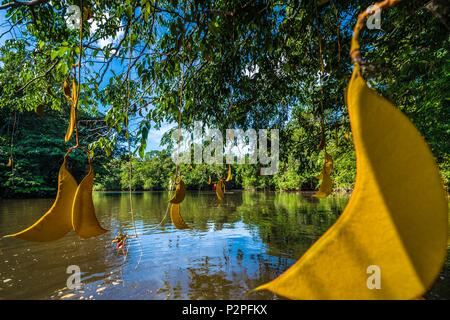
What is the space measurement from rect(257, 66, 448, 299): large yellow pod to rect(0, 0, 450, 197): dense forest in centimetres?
33

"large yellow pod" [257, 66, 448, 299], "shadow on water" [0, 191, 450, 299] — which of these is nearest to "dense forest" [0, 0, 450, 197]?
"large yellow pod" [257, 66, 448, 299]

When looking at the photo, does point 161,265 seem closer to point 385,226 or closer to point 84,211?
point 84,211

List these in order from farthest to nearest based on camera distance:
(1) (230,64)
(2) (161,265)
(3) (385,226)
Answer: (2) (161,265)
(1) (230,64)
(3) (385,226)

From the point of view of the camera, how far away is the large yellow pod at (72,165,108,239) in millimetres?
780

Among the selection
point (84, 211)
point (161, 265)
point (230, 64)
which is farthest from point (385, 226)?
point (161, 265)

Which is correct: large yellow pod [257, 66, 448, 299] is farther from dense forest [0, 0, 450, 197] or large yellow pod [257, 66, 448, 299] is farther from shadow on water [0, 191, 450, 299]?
shadow on water [0, 191, 450, 299]

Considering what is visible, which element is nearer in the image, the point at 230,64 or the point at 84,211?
the point at 84,211

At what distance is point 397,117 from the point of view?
34 cm

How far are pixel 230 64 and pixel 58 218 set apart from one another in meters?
2.67

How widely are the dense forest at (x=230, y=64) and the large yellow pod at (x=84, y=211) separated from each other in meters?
0.43

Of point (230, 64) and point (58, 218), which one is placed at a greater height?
point (230, 64)

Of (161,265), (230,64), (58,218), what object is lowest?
(161,265)

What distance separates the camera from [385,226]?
0.31 m

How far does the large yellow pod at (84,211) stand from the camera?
78 centimetres
